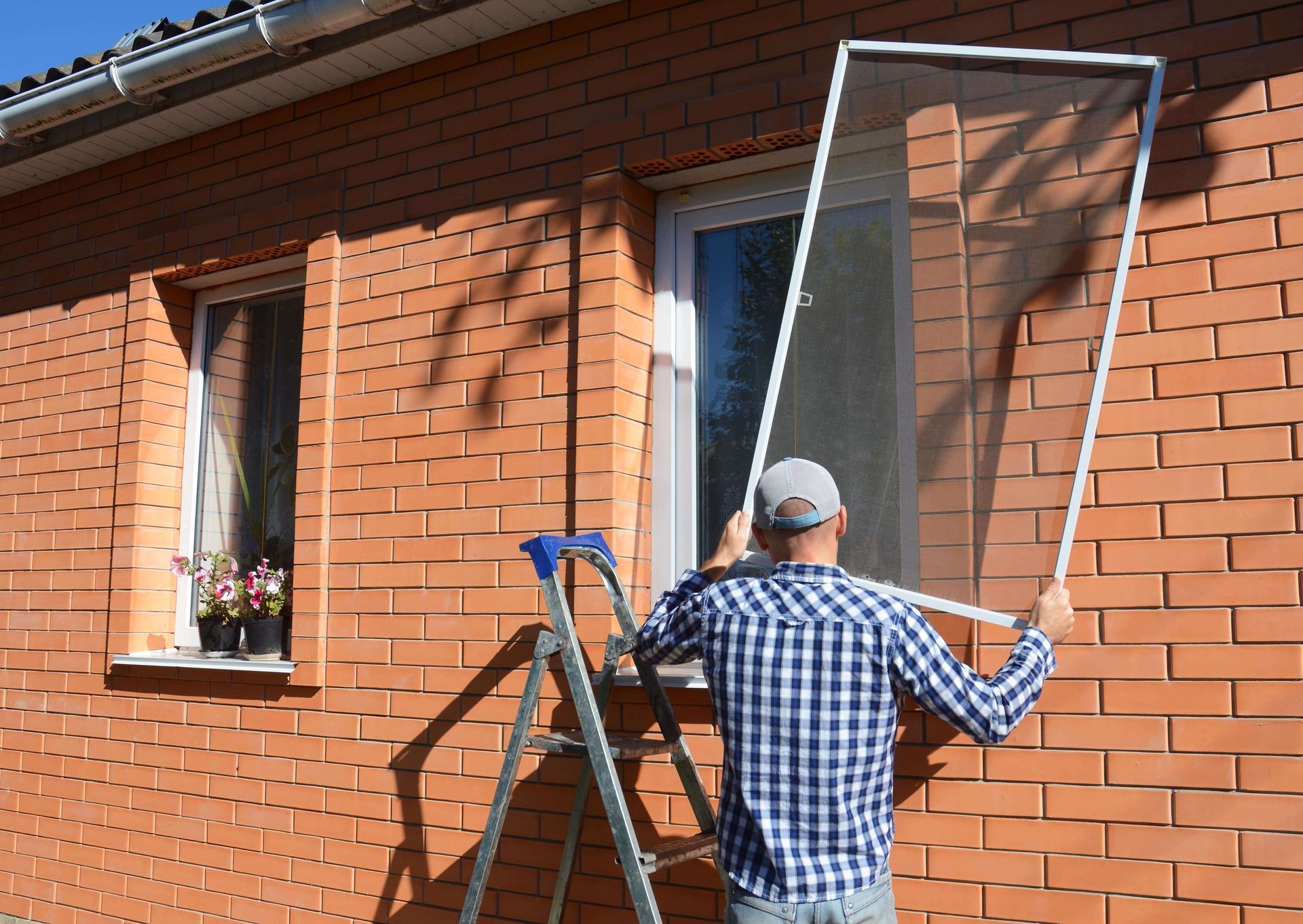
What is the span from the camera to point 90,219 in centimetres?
493

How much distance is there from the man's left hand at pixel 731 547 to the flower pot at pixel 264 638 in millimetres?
2275

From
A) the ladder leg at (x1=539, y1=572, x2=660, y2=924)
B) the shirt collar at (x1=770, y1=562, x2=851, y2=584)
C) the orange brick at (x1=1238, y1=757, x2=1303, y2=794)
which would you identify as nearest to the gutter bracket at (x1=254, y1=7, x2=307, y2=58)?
the ladder leg at (x1=539, y1=572, x2=660, y2=924)

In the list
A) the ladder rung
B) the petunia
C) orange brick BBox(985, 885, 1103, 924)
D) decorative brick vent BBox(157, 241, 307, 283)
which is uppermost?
decorative brick vent BBox(157, 241, 307, 283)

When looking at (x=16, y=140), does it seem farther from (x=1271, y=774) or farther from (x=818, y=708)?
(x=1271, y=774)

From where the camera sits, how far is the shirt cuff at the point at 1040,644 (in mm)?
2139

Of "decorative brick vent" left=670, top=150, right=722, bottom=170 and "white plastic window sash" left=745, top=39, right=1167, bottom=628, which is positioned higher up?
"decorative brick vent" left=670, top=150, right=722, bottom=170

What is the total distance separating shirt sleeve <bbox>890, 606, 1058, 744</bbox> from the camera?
2.02 metres

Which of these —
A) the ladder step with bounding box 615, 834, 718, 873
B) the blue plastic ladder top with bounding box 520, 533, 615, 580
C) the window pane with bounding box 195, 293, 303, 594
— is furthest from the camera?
the window pane with bounding box 195, 293, 303, 594

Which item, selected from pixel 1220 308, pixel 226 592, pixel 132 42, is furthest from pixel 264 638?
pixel 1220 308

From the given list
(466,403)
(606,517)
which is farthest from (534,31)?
(606,517)

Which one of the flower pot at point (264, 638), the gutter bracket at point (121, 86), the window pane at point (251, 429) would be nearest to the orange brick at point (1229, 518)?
the flower pot at point (264, 638)

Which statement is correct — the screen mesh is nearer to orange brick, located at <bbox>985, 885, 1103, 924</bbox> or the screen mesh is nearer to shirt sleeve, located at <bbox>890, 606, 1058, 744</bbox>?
shirt sleeve, located at <bbox>890, 606, 1058, 744</bbox>

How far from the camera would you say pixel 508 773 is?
2932mm

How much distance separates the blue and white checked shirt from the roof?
3035 mm
